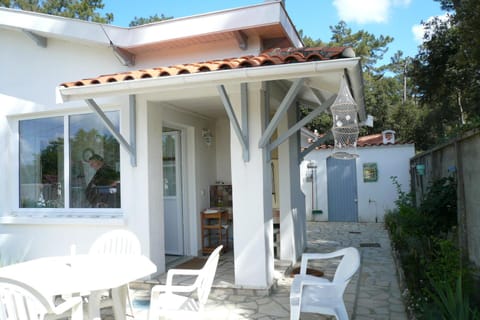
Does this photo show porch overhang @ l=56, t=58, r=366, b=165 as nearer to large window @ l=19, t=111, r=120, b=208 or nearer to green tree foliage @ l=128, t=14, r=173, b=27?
large window @ l=19, t=111, r=120, b=208

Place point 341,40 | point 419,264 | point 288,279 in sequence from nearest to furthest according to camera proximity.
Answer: point 419,264 → point 288,279 → point 341,40

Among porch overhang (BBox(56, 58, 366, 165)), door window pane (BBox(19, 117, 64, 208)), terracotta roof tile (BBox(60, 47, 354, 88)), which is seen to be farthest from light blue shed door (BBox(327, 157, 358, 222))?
door window pane (BBox(19, 117, 64, 208))

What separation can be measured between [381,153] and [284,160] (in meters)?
8.53

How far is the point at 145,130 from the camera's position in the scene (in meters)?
6.41

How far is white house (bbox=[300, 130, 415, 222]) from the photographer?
576 inches

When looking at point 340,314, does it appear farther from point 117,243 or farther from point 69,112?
point 69,112

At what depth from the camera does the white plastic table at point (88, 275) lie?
143 inches

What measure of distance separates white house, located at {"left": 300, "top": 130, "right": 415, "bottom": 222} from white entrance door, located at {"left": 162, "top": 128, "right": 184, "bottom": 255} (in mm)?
8222

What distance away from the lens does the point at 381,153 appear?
584 inches

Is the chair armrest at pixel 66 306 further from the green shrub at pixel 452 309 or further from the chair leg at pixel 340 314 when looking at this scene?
the green shrub at pixel 452 309

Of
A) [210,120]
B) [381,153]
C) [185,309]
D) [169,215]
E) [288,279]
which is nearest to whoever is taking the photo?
[185,309]

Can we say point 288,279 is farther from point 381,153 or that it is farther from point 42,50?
point 381,153

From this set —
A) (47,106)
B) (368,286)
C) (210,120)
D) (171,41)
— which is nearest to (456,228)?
(368,286)

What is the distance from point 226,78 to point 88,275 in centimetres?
282
